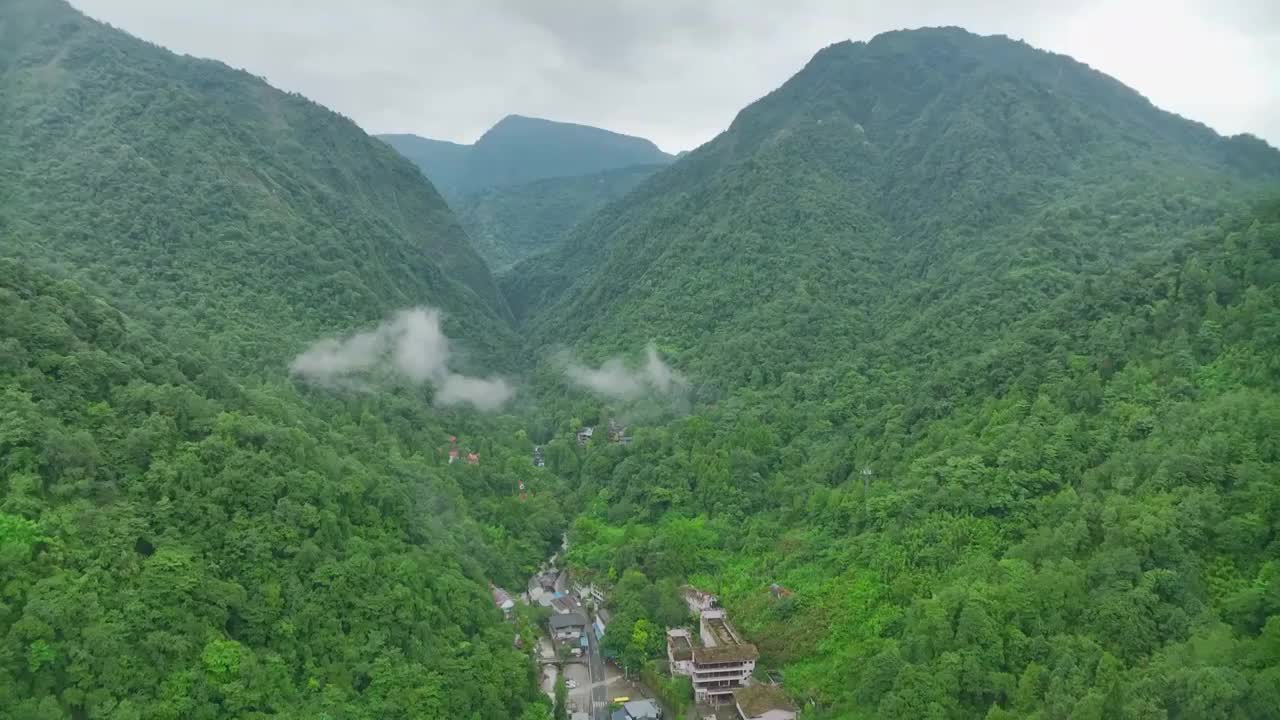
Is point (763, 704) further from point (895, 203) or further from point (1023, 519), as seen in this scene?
point (895, 203)

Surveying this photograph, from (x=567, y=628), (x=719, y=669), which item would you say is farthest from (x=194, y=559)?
(x=719, y=669)

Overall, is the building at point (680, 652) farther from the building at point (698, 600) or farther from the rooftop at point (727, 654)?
the building at point (698, 600)

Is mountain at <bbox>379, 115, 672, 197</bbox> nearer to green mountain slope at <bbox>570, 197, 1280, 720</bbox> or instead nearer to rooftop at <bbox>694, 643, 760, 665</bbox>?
green mountain slope at <bbox>570, 197, 1280, 720</bbox>

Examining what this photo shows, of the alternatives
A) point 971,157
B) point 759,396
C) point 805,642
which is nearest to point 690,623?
point 805,642

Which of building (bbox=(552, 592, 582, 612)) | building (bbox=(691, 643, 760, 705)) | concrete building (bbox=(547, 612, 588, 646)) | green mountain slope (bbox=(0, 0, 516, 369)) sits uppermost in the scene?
green mountain slope (bbox=(0, 0, 516, 369))

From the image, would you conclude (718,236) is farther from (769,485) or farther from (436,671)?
(436,671)

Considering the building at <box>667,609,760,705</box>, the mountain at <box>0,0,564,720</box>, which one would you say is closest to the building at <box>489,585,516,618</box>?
the mountain at <box>0,0,564,720</box>

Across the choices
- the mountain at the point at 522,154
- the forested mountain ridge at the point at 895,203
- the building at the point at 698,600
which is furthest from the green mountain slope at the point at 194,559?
the mountain at the point at 522,154
